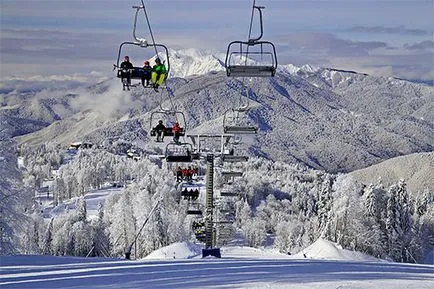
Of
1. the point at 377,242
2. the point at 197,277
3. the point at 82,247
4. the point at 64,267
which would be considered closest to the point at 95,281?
the point at 197,277

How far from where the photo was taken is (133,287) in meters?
11.6

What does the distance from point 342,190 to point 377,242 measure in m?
8.06

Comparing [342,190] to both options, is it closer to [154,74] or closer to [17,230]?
[17,230]

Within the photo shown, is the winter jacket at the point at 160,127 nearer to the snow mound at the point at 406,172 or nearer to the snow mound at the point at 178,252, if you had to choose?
the snow mound at the point at 178,252

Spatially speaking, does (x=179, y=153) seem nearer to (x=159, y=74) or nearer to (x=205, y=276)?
(x=205, y=276)

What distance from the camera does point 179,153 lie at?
62.8ft

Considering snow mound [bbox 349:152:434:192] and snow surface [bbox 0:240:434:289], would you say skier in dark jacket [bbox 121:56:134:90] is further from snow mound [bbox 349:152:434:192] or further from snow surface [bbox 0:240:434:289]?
snow mound [bbox 349:152:434:192]

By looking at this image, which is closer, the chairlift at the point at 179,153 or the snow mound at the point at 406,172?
the chairlift at the point at 179,153

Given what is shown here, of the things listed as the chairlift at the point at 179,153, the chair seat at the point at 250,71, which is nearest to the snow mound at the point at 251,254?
the chairlift at the point at 179,153

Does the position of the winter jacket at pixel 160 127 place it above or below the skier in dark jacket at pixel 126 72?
below

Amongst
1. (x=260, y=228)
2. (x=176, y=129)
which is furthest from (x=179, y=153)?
(x=260, y=228)

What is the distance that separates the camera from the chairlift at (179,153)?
18.7 metres

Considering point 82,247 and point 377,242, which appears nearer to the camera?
point 377,242

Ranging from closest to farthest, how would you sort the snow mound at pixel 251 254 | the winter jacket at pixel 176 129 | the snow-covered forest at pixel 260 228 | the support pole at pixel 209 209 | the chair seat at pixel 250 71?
the chair seat at pixel 250 71 < the winter jacket at pixel 176 129 < the support pole at pixel 209 209 < the snow mound at pixel 251 254 < the snow-covered forest at pixel 260 228
